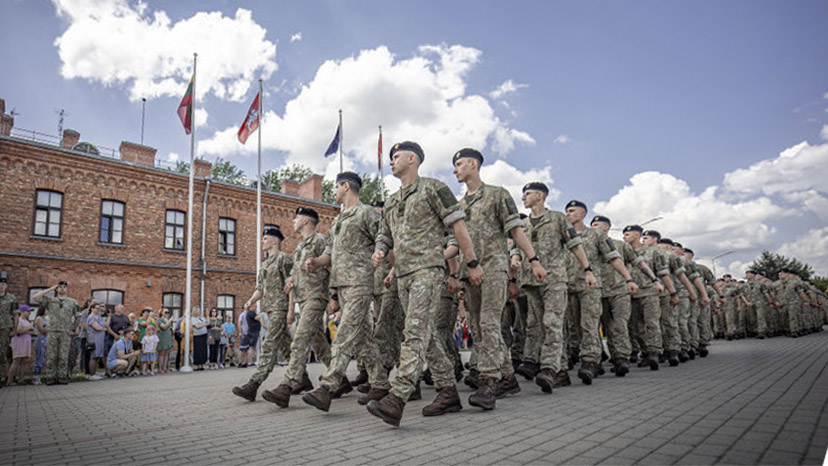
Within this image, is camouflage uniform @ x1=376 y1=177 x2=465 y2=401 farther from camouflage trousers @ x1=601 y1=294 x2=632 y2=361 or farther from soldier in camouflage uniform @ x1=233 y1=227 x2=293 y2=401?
camouflage trousers @ x1=601 y1=294 x2=632 y2=361

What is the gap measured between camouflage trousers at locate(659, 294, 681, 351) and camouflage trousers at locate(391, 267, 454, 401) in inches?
248

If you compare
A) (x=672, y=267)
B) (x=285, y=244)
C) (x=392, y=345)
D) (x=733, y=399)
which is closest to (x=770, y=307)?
(x=672, y=267)

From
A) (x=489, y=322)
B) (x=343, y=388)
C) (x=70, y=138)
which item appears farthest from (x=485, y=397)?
(x=70, y=138)

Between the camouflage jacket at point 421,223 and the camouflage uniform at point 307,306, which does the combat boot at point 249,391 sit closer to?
the camouflage uniform at point 307,306

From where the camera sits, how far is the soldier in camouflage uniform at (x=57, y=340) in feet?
36.8

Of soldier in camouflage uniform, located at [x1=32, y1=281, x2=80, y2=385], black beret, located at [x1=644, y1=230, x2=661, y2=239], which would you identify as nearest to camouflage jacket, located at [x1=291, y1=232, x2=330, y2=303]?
black beret, located at [x1=644, y1=230, x2=661, y2=239]

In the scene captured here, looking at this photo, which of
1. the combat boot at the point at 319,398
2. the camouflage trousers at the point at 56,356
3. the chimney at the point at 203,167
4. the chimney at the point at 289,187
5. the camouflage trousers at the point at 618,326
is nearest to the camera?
the combat boot at the point at 319,398

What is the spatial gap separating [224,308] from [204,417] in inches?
774

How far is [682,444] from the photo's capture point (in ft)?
10.3

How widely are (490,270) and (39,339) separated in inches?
566

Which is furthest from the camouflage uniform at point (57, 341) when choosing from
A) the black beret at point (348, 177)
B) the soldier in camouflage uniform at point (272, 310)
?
the black beret at point (348, 177)

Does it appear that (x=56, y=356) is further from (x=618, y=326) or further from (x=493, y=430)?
(x=618, y=326)

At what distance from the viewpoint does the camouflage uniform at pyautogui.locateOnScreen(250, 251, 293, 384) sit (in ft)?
20.6

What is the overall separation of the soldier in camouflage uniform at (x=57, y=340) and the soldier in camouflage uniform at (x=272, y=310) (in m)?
7.20
